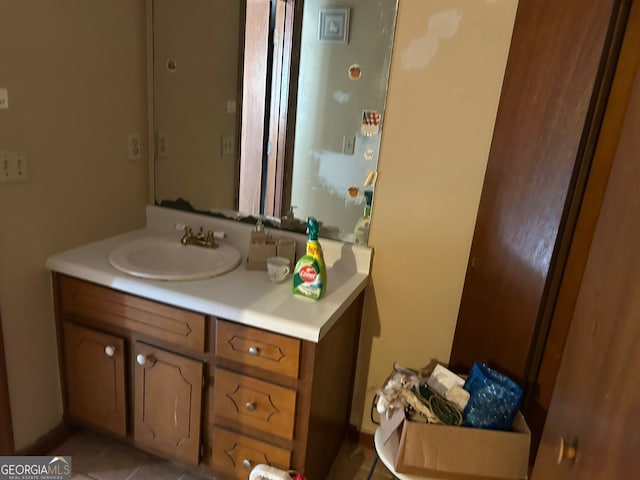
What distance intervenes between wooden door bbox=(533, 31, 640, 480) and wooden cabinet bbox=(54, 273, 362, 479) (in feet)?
2.53

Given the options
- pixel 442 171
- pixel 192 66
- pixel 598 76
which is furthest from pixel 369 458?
pixel 192 66

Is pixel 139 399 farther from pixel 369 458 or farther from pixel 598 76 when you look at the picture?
pixel 598 76

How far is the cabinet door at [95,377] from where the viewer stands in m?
1.66

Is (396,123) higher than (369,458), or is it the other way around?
(396,123)

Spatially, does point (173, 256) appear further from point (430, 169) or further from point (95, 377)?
point (430, 169)

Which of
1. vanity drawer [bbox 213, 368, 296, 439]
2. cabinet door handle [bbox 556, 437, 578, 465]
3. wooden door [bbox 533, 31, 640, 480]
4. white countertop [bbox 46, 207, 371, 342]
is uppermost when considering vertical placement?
wooden door [bbox 533, 31, 640, 480]

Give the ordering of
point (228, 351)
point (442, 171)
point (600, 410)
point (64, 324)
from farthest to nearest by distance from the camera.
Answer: point (64, 324) → point (442, 171) → point (228, 351) → point (600, 410)

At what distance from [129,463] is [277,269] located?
38.1 inches

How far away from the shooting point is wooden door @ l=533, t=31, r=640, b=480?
1.88 feet

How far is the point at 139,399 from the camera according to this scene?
1.67 metres

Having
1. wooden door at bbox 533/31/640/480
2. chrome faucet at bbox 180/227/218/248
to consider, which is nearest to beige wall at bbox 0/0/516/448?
chrome faucet at bbox 180/227/218/248

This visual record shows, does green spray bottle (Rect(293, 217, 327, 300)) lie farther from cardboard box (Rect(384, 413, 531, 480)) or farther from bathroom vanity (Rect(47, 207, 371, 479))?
cardboard box (Rect(384, 413, 531, 480))

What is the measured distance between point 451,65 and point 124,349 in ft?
4.73

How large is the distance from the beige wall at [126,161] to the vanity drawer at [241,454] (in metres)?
0.50
